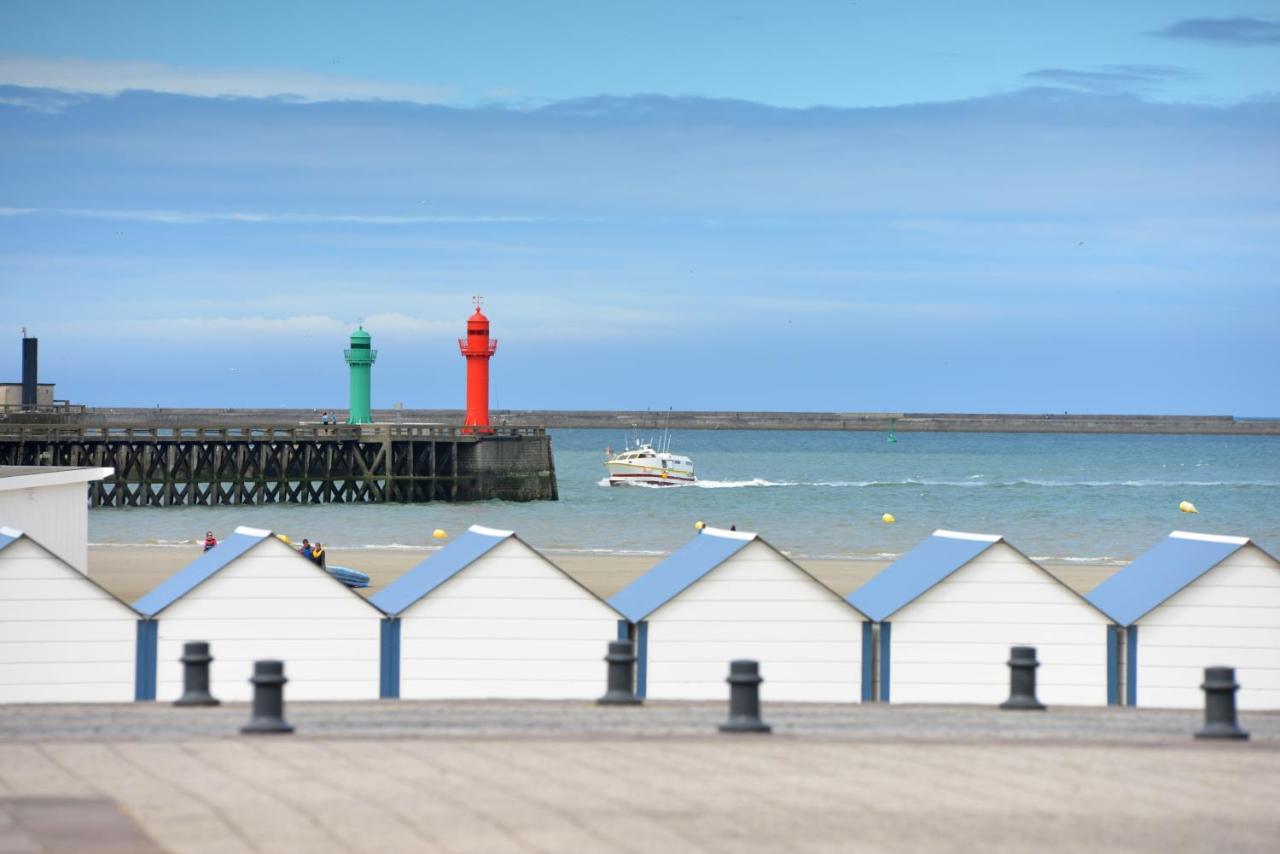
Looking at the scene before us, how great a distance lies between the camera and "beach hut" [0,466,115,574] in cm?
2402

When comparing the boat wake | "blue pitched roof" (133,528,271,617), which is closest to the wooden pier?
the boat wake

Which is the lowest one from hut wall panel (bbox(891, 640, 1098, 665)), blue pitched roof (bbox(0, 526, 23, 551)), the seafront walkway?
the seafront walkway

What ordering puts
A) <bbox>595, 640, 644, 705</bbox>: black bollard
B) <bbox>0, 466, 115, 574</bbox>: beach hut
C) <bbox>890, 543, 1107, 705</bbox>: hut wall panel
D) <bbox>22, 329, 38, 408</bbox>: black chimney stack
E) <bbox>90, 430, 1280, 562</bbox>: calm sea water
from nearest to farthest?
<bbox>595, 640, 644, 705</bbox>: black bollard
<bbox>890, 543, 1107, 705</bbox>: hut wall panel
<bbox>0, 466, 115, 574</bbox>: beach hut
<bbox>90, 430, 1280, 562</bbox>: calm sea water
<bbox>22, 329, 38, 408</bbox>: black chimney stack

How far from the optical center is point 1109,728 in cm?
1321

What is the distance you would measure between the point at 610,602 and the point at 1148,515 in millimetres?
59509

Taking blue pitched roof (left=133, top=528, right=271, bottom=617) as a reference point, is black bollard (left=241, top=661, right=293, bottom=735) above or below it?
below

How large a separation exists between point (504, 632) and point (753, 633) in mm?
2417

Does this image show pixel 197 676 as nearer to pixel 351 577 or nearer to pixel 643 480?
pixel 351 577

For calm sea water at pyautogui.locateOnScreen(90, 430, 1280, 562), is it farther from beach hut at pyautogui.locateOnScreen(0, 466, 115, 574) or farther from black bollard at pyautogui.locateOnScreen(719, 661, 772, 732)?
black bollard at pyautogui.locateOnScreen(719, 661, 772, 732)

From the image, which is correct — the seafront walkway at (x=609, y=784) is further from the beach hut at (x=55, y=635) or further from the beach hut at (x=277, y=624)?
the beach hut at (x=277, y=624)

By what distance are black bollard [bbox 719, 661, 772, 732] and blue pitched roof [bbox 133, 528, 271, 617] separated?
5.81 m

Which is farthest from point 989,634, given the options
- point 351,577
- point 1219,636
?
point 351,577

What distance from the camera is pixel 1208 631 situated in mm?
16734

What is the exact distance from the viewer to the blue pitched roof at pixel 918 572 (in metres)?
16.7
